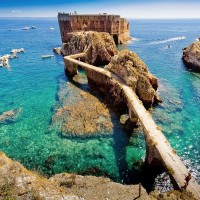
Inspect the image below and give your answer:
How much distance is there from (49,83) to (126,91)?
2117 centimetres

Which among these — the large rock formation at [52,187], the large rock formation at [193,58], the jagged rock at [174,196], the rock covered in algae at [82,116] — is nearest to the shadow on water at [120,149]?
the rock covered in algae at [82,116]

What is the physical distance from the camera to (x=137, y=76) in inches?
1298

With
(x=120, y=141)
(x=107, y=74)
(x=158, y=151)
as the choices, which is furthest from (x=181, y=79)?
(x=158, y=151)

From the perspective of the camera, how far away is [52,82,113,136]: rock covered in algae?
1030 inches

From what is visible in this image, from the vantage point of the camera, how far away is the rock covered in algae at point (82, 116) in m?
26.2

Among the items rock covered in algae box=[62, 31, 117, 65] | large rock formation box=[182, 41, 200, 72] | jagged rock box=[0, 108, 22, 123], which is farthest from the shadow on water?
large rock formation box=[182, 41, 200, 72]

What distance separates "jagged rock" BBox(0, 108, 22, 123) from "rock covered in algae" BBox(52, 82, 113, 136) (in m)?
6.46

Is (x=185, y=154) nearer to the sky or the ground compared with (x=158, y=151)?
nearer to the ground

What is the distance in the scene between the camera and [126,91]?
30.6 m

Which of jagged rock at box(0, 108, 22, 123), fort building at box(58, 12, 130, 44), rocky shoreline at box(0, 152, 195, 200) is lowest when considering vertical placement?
jagged rock at box(0, 108, 22, 123)

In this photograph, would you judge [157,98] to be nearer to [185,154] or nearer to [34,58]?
[185,154]

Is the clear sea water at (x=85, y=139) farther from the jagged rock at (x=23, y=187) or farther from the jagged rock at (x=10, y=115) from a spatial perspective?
the jagged rock at (x=23, y=187)

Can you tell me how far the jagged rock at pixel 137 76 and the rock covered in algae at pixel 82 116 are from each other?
6168 millimetres

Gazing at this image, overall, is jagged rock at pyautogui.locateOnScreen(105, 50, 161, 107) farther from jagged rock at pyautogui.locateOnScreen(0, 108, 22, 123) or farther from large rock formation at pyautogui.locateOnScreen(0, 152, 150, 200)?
large rock formation at pyautogui.locateOnScreen(0, 152, 150, 200)
